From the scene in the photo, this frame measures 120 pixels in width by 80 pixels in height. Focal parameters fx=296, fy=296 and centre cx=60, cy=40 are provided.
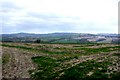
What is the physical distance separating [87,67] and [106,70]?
9.93 ft

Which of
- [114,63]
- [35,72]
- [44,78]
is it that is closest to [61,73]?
[44,78]

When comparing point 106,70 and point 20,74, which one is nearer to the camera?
point 106,70

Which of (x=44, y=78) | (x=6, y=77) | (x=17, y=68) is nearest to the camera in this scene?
(x=44, y=78)

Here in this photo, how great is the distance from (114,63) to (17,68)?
40.7 feet

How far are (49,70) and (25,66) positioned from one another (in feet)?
20.5

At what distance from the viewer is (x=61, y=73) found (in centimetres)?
3080

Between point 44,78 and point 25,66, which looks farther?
point 25,66

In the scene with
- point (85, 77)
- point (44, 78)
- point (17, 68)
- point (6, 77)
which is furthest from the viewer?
point (17, 68)

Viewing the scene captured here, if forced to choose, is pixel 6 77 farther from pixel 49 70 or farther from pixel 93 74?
pixel 93 74

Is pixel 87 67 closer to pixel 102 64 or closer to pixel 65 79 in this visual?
pixel 102 64

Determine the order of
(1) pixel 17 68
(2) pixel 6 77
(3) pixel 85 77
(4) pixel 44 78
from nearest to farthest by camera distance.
Answer: 1. (3) pixel 85 77
2. (4) pixel 44 78
3. (2) pixel 6 77
4. (1) pixel 17 68

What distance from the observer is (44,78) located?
29844 millimetres

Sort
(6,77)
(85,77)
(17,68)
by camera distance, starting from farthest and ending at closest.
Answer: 1. (17,68)
2. (6,77)
3. (85,77)

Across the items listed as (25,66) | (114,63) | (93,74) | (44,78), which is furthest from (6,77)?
(114,63)
